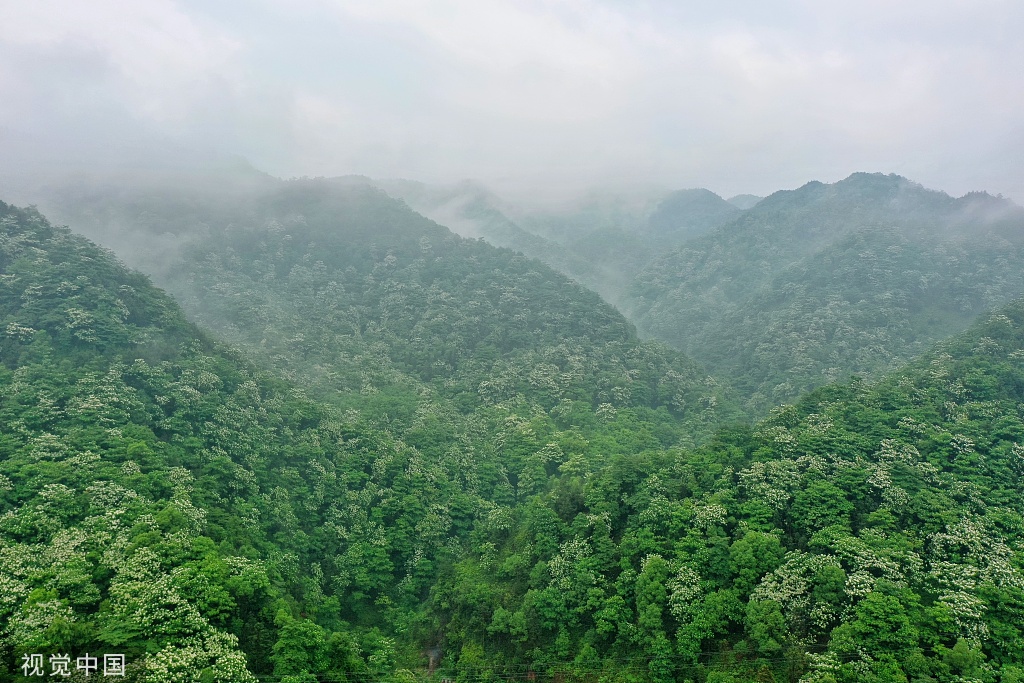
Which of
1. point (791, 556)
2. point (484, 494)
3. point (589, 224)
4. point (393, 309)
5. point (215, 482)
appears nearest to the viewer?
point (791, 556)

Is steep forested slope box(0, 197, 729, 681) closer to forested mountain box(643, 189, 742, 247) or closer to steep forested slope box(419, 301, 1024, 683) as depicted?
steep forested slope box(419, 301, 1024, 683)

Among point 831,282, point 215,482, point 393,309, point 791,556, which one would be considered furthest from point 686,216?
point 215,482

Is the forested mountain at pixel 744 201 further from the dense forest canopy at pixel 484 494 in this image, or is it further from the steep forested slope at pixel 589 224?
the dense forest canopy at pixel 484 494

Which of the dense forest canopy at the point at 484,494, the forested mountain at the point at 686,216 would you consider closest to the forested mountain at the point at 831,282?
the dense forest canopy at the point at 484,494

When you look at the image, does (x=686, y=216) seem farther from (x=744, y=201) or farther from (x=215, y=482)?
(x=215, y=482)

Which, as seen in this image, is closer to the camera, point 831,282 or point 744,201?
point 831,282

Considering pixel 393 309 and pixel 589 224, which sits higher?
pixel 589 224

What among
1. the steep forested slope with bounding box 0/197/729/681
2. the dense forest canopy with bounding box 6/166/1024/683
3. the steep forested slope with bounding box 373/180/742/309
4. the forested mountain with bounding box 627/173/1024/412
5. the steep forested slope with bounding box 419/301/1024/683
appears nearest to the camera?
the steep forested slope with bounding box 419/301/1024/683

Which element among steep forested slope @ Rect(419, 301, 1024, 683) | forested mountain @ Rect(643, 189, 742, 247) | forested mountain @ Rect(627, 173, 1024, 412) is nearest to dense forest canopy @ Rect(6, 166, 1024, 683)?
steep forested slope @ Rect(419, 301, 1024, 683)
